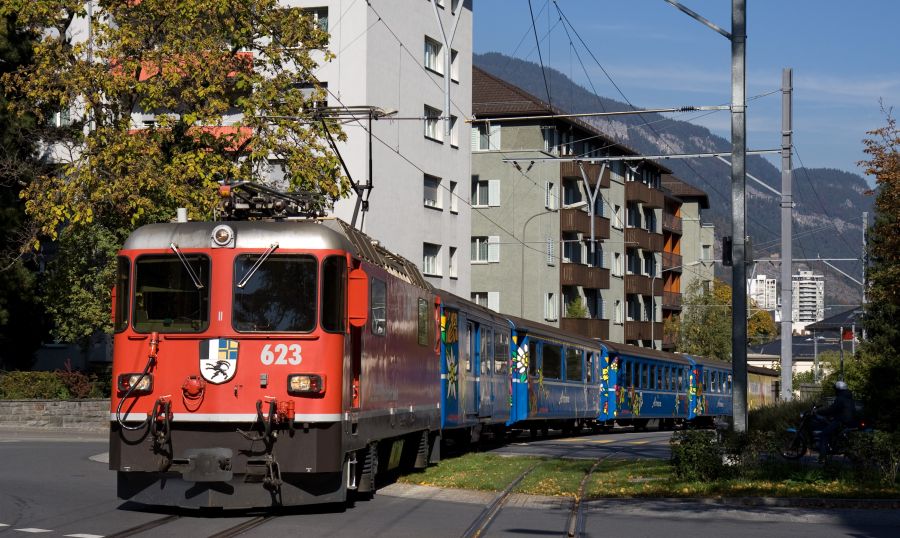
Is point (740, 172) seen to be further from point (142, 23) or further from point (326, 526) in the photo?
point (142, 23)

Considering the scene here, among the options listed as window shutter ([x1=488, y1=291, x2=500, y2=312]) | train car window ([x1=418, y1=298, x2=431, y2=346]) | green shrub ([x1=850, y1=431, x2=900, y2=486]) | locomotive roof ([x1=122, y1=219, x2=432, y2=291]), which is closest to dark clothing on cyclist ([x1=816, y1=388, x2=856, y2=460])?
green shrub ([x1=850, y1=431, x2=900, y2=486])

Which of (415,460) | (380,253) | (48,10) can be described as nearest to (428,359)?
(415,460)

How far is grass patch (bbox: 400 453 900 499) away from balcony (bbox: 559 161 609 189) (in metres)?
50.8

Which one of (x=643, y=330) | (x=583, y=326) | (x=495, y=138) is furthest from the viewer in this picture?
(x=643, y=330)

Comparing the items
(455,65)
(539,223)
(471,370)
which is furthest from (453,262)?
(471,370)

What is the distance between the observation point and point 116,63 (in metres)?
30.5

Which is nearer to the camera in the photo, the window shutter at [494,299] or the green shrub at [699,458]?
the green shrub at [699,458]

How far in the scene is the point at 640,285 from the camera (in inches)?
3442

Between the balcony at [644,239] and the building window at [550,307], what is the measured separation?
46.1 ft

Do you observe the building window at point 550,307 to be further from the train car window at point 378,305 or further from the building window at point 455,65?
the train car window at point 378,305

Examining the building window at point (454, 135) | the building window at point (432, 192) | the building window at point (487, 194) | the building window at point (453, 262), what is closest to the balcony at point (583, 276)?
the building window at point (487, 194)

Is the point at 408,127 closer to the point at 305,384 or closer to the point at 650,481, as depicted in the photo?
the point at 650,481

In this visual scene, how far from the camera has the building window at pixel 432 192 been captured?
48469 millimetres

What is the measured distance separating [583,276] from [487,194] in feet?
27.0
